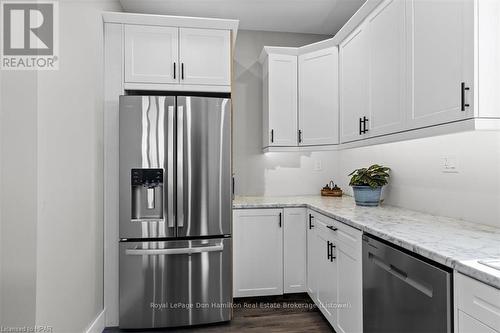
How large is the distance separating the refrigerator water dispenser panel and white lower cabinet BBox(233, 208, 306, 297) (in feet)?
2.27

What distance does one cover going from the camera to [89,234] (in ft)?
6.63

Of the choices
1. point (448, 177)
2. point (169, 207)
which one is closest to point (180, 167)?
point (169, 207)

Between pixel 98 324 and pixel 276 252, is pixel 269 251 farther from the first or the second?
pixel 98 324

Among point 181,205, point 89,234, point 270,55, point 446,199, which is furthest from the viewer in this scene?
point 270,55

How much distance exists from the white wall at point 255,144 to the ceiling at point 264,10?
202 millimetres

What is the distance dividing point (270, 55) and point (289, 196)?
156cm

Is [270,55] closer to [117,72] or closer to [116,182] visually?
[117,72]

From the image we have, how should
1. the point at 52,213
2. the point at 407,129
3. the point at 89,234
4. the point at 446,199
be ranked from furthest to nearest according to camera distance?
the point at 89,234, the point at 446,199, the point at 407,129, the point at 52,213

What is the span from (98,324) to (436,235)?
2344 millimetres

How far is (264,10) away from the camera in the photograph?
2.88m

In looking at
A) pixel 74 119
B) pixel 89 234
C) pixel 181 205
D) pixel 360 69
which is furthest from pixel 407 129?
pixel 89 234

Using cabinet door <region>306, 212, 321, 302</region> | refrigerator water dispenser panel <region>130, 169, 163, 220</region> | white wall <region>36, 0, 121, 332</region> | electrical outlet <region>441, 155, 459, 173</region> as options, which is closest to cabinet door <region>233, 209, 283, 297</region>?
cabinet door <region>306, 212, 321, 302</region>

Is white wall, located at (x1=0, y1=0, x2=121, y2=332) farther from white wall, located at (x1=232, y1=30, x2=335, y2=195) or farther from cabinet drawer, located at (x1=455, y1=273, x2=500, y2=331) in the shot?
cabinet drawer, located at (x1=455, y1=273, x2=500, y2=331)

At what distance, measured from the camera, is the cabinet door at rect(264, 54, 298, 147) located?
295cm
